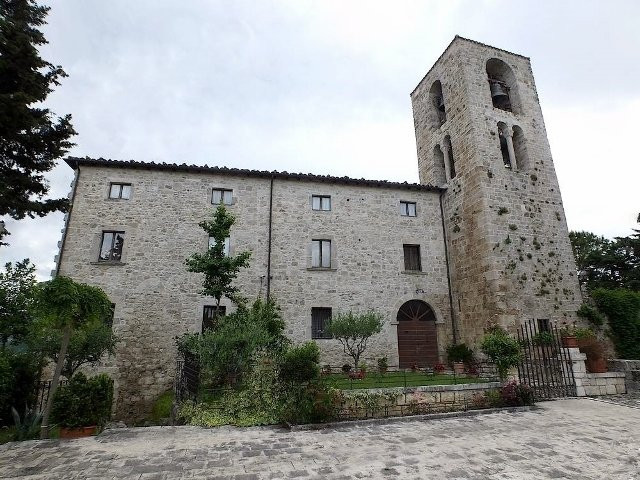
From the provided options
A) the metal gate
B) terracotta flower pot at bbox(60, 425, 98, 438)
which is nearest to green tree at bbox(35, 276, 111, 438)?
terracotta flower pot at bbox(60, 425, 98, 438)

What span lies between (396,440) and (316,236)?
11.1 m

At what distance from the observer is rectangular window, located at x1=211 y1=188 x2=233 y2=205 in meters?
16.5

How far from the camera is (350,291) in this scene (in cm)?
1630

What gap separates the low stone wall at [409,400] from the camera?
28.5ft

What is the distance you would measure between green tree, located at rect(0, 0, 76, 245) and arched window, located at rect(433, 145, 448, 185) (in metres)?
17.3

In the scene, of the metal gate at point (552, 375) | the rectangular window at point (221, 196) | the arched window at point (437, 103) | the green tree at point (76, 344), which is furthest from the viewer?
the arched window at point (437, 103)

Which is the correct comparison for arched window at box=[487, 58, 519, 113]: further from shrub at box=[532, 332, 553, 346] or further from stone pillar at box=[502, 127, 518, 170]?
shrub at box=[532, 332, 553, 346]

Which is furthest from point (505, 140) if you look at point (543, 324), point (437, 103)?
point (543, 324)

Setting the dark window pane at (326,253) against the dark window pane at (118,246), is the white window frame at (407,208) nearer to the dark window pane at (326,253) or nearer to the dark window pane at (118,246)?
the dark window pane at (326,253)

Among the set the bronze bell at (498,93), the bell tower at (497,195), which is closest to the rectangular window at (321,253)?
the bell tower at (497,195)

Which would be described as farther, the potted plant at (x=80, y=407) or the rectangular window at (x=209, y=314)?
the rectangular window at (x=209, y=314)

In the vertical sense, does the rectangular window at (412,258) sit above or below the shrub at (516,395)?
above

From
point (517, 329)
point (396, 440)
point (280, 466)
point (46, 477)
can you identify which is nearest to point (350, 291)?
point (517, 329)

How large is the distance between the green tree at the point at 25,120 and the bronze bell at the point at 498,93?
63.0 feet
